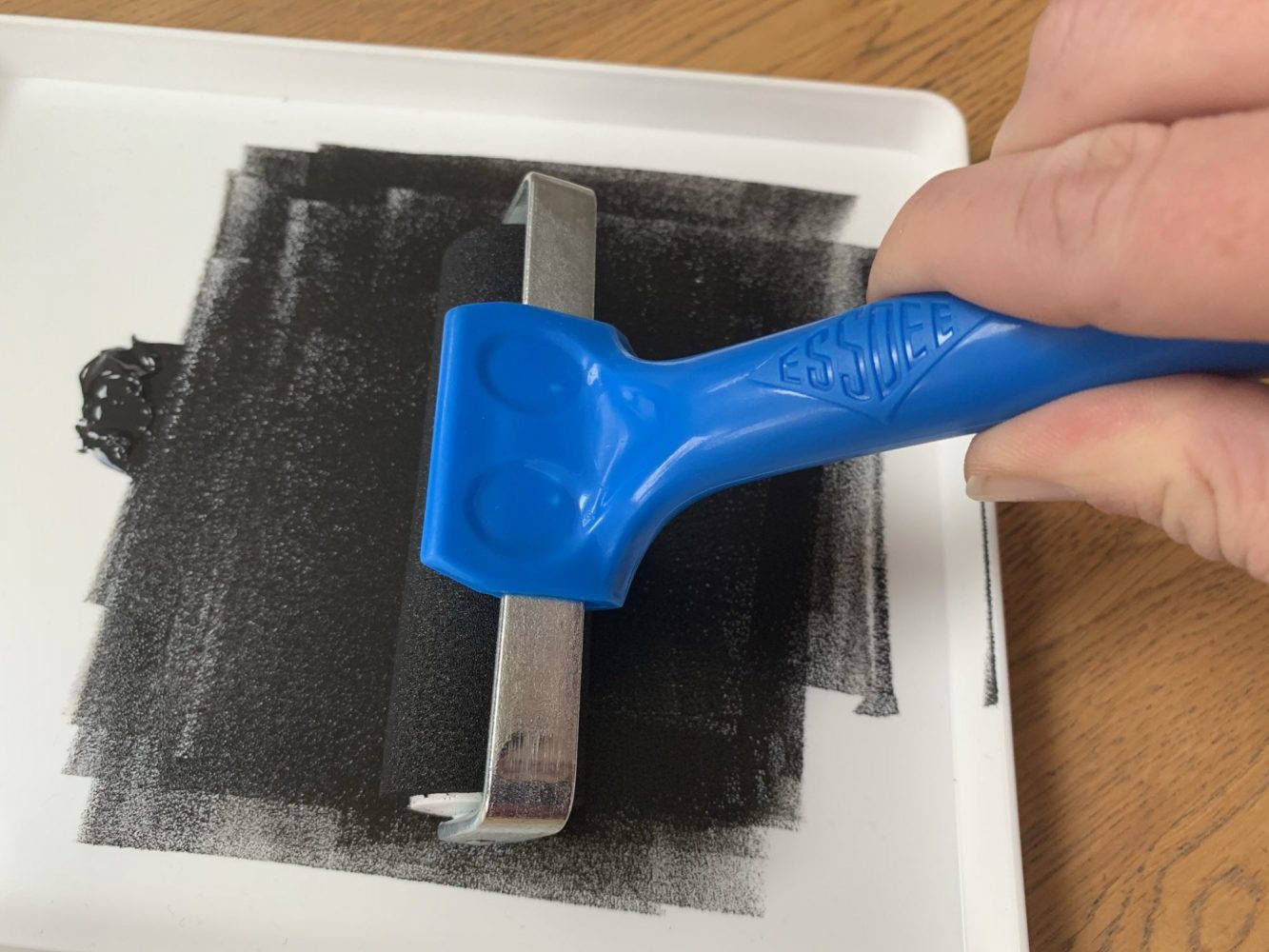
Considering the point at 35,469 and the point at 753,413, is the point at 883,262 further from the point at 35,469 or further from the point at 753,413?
the point at 35,469

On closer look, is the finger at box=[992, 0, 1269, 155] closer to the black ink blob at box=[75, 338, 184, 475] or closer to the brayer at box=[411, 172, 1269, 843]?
the brayer at box=[411, 172, 1269, 843]

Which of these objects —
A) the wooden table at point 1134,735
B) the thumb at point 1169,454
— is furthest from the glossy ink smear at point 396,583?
the thumb at point 1169,454

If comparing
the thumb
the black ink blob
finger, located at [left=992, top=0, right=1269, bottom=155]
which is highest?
finger, located at [left=992, top=0, right=1269, bottom=155]

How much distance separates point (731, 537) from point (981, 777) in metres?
0.29

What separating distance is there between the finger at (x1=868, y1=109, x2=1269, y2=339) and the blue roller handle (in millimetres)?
42

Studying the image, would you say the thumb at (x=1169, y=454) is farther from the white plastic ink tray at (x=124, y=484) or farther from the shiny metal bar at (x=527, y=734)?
the shiny metal bar at (x=527, y=734)

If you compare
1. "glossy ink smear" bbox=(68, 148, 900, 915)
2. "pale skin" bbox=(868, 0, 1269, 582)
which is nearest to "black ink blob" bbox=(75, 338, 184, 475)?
"glossy ink smear" bbox=(68, 148, 900, 915)

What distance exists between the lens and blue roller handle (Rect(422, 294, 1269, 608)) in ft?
1.89

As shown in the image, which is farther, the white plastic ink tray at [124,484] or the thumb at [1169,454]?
the white plastic ink tray at [124,484]

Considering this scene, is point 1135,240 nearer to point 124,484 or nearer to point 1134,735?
point 1134,735

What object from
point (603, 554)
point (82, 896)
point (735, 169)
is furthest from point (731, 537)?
point (82, 896)

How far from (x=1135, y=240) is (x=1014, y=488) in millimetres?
241

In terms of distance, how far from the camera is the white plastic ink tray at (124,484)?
0.71 metres

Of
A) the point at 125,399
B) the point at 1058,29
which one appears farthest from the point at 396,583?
the point at 1058,29
